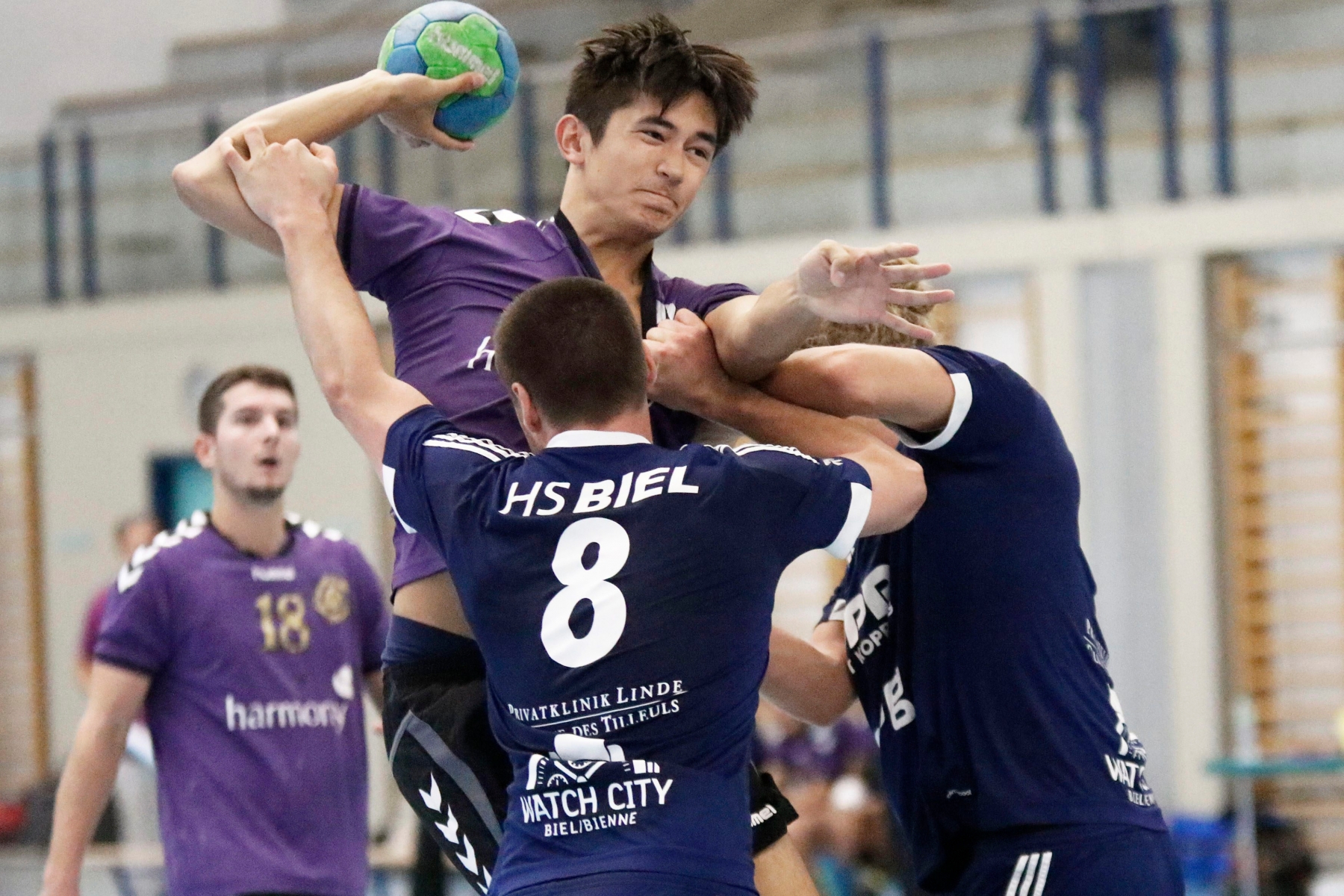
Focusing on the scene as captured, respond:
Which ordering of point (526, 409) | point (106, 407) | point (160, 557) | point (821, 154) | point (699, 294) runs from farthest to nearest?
1. point (106, 407)
2. point (821, 154)
3. point (160, 557)
4. point (699, 294)
5. point (526, 409)

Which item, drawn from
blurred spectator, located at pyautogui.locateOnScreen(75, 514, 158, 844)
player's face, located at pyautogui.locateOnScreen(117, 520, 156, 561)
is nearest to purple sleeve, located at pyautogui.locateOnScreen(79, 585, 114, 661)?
blurred spectator, located at pyautogui.locateOnScreen(75, 514, 158, 844)

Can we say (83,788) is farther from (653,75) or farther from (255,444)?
(653,75)

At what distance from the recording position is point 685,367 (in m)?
3.16

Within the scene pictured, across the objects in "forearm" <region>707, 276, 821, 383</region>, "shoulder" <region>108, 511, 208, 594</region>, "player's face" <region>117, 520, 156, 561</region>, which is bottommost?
"player's face" <region>117, 520, 156, 561</region>

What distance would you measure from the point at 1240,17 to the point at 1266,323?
1770 mm

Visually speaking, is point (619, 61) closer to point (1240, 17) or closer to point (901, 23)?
point (1240, 17)

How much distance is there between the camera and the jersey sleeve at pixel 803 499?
278 cm

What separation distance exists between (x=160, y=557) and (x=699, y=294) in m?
2.00

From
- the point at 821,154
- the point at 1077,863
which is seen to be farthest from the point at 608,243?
the point at 821,154

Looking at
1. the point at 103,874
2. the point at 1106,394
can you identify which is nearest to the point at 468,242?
the point at 1106,394

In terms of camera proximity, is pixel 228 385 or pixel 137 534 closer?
pixel 228 385

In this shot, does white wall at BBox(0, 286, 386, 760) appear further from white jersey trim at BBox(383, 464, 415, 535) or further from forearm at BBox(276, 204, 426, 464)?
white jersey trim at BBox(383, 464, 415, 535)

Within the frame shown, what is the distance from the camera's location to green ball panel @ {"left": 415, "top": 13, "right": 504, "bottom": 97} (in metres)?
3.28

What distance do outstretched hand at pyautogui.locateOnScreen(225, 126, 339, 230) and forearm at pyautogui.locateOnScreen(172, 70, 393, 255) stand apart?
3cm
